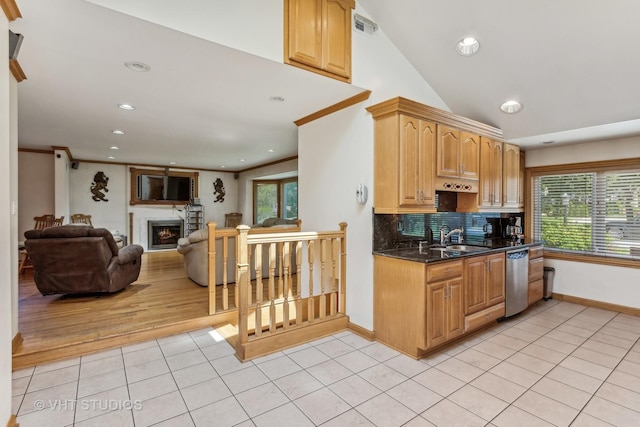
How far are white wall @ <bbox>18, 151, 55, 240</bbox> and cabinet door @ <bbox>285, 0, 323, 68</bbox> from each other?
21.5 ft

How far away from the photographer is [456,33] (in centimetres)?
292

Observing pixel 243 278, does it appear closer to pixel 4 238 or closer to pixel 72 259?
pixel 4 238

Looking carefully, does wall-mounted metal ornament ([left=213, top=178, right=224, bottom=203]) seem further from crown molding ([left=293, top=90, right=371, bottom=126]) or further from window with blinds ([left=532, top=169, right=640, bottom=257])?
window with blinds ([left=532, top=169, right=640, bottom=257])

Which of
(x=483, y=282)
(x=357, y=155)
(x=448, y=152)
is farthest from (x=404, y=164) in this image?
(x=483, y=282)

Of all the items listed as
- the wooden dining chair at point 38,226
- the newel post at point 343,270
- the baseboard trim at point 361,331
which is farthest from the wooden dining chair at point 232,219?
the baseboard trim at point 361,331

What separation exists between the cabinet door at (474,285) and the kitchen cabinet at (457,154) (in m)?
0.91

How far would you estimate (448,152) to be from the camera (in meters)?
3.24

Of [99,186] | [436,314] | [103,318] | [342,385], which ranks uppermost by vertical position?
[99,186]

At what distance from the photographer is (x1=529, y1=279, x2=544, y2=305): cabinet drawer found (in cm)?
415

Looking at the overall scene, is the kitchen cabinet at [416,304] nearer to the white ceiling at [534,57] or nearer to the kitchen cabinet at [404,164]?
the kitchen cabinet at [404,164]

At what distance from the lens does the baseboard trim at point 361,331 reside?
10.4ft

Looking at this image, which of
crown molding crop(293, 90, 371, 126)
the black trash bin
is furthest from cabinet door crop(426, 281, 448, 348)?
the black trash bin

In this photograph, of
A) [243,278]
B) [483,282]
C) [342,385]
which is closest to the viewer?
[342,385]

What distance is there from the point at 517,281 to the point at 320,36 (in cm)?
347
